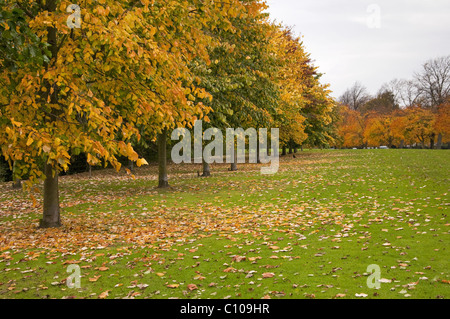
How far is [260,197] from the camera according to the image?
50.5ft

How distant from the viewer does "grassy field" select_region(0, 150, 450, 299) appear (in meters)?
6.24

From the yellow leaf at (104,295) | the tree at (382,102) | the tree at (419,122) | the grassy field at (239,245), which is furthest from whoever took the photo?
the tree at (382,102)

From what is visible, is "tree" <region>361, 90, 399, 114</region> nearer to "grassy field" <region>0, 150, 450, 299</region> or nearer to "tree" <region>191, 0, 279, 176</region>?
"tree" <region>191, 0, 279, 176</region>

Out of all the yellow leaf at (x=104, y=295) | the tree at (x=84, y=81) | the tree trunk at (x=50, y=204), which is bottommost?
the yellow leaf at (x=104, y=295)

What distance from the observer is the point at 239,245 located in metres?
8.72

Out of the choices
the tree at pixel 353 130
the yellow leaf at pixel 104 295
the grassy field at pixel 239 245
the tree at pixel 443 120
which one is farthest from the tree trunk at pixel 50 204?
the tree at pixel 353 130

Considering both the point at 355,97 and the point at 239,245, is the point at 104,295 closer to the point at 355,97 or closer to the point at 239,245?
the point at 239,245

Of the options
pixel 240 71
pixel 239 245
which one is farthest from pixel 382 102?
pixel 239 245

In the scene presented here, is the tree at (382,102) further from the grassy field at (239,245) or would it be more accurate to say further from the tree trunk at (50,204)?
the tree trunk at (50,204)

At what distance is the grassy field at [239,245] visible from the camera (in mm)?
6238

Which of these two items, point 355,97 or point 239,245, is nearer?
point 239,245

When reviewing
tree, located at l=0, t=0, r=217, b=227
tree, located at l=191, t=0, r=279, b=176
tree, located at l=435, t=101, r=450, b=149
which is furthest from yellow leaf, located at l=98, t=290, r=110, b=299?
tree, located at l=435, t=101, r=450, b=149

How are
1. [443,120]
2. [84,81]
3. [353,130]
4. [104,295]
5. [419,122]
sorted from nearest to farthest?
[104,295] < [84,81] < [443,120] < [419,122] < [353,130]

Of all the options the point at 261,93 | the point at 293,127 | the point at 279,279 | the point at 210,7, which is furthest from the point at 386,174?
the point at 279,279
